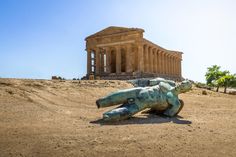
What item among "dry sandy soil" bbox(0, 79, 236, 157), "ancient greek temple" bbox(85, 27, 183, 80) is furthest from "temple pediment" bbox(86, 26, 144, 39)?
"dry sandy soil" bbox(0, 79, 236, 157)

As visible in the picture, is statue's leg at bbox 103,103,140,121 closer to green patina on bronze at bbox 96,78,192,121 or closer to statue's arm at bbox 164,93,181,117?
green patina on bronze at bbox 96,78,192,121

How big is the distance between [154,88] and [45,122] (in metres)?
3.56

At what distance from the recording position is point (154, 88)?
7.72m

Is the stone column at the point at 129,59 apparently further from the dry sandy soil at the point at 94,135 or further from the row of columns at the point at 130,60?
the dry sandy soil at the point at 94,135

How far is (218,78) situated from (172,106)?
45064 millimetres

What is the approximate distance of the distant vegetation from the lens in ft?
137

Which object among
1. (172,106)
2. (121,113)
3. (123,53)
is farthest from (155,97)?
(123,53)

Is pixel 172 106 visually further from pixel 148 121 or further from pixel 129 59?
pixel 129 59

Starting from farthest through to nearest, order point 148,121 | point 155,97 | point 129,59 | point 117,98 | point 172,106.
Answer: point 129,59
point 172,106
point 155,97
point 117,98
point 148,121

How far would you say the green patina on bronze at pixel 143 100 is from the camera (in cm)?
670

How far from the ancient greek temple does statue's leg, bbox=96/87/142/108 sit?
1032 inches

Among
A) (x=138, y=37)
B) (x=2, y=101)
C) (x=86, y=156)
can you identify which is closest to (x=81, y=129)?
(x=86, y=156)

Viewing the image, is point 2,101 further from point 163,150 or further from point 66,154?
point 163,150

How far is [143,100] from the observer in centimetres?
722
